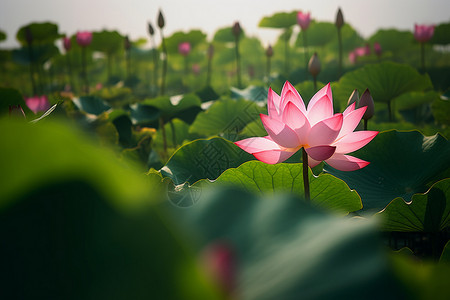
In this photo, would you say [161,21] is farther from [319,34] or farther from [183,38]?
[319,34]

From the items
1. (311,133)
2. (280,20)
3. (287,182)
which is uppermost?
(280,20)

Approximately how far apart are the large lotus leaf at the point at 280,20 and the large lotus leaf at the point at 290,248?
389 cm

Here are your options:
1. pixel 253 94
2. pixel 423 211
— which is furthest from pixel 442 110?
pixel 423 211

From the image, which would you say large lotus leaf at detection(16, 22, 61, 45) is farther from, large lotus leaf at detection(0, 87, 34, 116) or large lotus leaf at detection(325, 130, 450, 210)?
large lotus leaf at detection(325, 130, 450, 210)

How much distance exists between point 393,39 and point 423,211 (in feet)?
14.9

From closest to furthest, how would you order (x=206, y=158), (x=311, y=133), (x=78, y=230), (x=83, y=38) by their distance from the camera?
(x=78, y=230)
(x=311, y=133)
(x=206, y=158)
(x=83, y=38)

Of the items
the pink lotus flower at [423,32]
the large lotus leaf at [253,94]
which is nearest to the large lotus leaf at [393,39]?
the pink lotus flower at [423,32]

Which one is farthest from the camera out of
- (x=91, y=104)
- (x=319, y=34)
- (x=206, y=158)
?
(x=319, y=34)

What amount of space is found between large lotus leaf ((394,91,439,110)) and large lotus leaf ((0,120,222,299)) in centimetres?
244

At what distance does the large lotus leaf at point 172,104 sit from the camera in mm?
1989

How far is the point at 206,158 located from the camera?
115cm

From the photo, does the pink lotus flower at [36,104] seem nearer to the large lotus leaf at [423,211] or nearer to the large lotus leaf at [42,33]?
the large lotus leaf at [423,211]

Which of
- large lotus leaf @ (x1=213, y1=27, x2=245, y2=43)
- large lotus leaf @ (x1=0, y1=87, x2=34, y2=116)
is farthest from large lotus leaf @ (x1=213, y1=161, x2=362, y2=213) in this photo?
large lotus leaf @ (x1=213, y1=27, x2=245, y2=43)

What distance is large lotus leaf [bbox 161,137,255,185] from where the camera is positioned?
3.75ft
